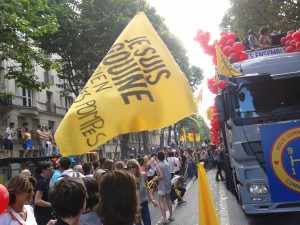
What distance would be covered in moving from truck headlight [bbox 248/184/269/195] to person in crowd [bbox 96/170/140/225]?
3852 millimetres

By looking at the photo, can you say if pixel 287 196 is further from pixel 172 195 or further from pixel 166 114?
pixel 172 195

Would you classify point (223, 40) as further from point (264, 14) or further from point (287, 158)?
point (264, 14)

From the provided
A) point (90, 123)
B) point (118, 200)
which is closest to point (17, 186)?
point (90, 123)

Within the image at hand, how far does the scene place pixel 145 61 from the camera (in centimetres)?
348

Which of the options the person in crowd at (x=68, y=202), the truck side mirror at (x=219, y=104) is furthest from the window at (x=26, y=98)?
the person in crowd at (x=68, y=202)

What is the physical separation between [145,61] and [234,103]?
3.73 meters

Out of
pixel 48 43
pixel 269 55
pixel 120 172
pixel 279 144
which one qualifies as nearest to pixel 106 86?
pixel 120 172

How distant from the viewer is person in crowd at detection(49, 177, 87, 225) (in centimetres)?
283

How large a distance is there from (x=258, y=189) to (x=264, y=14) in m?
13.7

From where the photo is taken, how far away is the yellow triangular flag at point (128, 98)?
A: 3.04m

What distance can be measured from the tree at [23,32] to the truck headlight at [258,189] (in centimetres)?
803

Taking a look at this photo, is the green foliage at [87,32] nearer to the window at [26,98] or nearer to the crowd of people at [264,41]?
the window at [26,98]

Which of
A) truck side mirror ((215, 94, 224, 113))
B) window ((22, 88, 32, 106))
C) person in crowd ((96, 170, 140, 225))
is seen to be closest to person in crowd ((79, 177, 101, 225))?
person in crowd ((96, 170, 140, 225))

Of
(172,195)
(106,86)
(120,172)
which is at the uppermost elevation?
(106,86)
